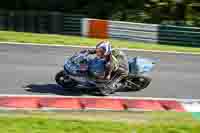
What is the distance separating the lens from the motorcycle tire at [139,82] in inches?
635

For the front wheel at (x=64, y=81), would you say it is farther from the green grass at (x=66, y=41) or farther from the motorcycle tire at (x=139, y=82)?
the green grass at (x=66, y=41)

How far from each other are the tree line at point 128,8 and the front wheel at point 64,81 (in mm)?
18180

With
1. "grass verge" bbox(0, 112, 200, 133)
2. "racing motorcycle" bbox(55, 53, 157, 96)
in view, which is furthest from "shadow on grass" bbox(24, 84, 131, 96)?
"grass verge" bbox(0, 112, 200, 133)

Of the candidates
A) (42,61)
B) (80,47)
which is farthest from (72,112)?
(80,47)

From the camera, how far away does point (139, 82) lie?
1633cm

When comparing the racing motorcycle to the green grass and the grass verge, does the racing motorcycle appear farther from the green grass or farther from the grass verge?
the green grass

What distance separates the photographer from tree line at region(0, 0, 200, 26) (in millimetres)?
34469

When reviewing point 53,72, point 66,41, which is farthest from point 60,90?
point 66,41

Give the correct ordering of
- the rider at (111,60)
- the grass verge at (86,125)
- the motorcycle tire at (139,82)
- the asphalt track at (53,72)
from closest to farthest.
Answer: the grass verge at (86,125)
the rider at (111,60)
the asphalt track at (53,72)
the motorcycle tire at (139,82)

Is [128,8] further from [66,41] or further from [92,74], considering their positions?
[92,74]

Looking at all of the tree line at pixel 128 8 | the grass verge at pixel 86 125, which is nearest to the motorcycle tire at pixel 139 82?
the grass verge at pixel 86 125

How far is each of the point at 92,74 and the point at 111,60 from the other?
0.61m

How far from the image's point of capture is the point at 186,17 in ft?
114

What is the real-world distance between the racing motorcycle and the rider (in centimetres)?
13
